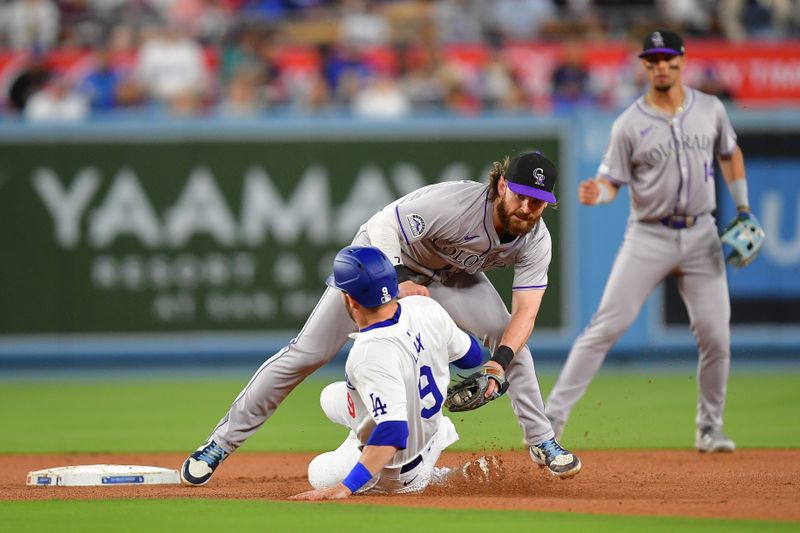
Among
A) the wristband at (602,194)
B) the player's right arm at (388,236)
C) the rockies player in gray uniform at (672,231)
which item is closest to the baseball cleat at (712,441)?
the rockies player in gray uniform at (672,231)

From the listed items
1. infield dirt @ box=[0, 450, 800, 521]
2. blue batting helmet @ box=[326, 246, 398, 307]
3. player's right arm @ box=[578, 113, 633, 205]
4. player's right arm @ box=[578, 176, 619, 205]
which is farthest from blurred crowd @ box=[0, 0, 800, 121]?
blue batting helmet @ box=[326, 246, 398, 307]

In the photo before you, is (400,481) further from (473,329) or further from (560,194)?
(560,194)

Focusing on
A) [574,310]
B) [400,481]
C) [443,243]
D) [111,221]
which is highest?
[443,243]

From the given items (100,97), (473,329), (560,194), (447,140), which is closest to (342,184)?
(447,140)

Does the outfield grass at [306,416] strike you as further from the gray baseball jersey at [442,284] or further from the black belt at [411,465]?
the black belt at [411,465]

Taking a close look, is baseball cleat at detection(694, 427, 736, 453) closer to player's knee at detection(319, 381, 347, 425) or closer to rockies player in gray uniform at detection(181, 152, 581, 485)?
rockies player in gray uniform at detection(181, 152, 581, 485)
